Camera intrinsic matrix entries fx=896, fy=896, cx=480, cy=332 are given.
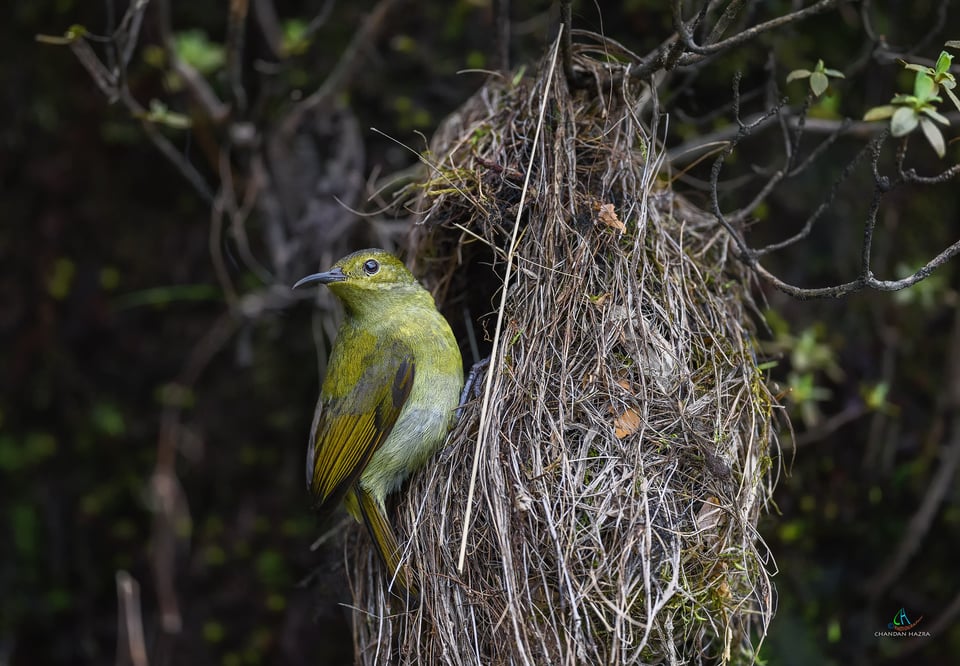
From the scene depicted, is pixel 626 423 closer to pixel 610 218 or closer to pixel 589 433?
pixel 589 433

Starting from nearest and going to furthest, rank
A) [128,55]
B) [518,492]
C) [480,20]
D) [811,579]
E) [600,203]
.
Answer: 1. [518,492]
2. [600,203]
3. [128,55]
4. [811,579]
5. [480,20]

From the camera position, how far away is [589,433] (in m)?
2.64

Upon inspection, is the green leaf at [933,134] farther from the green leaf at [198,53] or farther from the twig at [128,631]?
the twig at [128,631]

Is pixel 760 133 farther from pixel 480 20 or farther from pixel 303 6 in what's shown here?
pixel 303 6

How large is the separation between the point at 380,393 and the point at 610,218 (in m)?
1.01

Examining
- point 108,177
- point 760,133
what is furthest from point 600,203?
point 108,177

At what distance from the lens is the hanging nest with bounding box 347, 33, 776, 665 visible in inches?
98.4

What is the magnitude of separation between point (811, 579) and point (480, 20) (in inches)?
125

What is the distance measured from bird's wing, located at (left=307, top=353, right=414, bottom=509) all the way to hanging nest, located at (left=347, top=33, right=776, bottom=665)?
209 mm

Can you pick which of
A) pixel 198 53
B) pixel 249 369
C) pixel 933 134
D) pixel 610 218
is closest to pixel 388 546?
pixel 610 218

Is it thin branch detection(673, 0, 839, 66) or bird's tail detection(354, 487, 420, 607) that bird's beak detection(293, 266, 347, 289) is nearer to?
bird's tail detection(354, 487, 420, 607)

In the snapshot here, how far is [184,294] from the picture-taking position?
487 cm

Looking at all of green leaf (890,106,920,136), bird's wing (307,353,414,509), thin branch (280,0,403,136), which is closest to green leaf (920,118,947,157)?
green leaf (890,106,920,136)

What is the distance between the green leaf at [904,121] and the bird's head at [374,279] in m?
1.66
